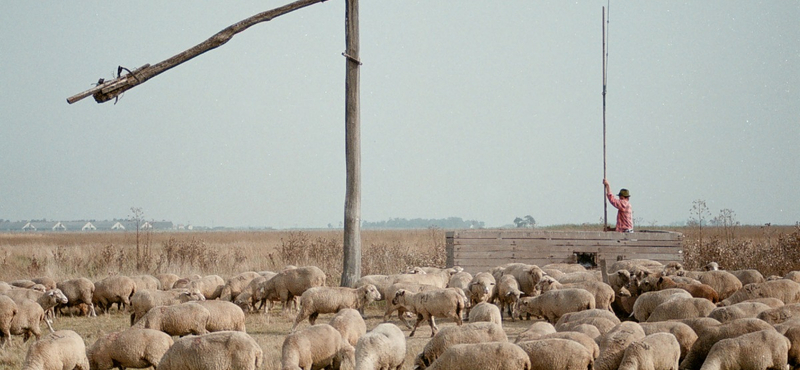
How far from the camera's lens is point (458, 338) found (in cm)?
1024

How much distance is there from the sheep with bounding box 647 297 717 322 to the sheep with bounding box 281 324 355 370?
5041 mm

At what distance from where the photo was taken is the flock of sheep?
9.53m

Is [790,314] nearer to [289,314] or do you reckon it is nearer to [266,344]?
[266,344]

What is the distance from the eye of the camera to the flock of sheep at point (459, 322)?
9531 millimetres

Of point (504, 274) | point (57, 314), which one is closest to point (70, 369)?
point (57, 314)

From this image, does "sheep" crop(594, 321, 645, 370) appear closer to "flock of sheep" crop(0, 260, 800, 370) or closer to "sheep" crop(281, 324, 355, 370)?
"flock of sheep" crop(0, 260, 800, 370)

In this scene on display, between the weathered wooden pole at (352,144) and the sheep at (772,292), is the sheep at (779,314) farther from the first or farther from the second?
the weathered wooden pole at (352,144)

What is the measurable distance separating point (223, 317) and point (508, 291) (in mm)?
6021

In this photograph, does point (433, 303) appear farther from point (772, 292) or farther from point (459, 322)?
point (772, 292)

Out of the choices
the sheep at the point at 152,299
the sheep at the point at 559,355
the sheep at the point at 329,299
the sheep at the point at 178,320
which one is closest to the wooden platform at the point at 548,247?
the sheep at the point at 329,299

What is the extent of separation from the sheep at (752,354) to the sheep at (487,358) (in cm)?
234

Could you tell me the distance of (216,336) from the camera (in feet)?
32.2

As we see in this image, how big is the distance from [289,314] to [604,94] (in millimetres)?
10504

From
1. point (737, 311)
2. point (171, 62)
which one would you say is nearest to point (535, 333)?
point (737, 311)
